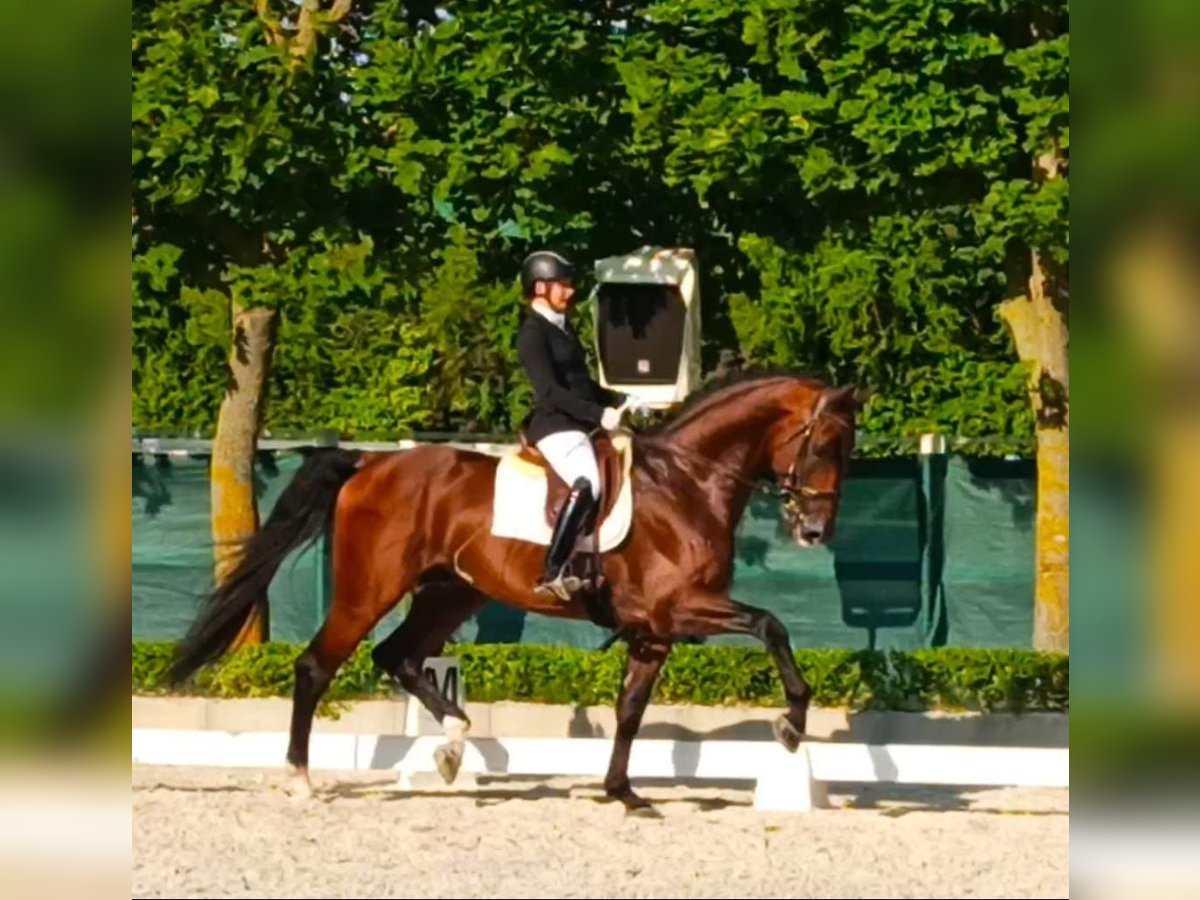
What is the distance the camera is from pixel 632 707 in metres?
9.51

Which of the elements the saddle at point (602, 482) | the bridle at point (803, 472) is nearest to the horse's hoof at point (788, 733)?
the bridle at point (803, 472)

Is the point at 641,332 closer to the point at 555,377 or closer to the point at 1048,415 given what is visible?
the point at 555,377

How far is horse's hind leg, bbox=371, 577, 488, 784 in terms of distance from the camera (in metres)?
10.1

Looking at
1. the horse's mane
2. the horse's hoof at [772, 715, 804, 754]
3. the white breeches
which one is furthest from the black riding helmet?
the horse's hoof at [772, 715, 804, 754]

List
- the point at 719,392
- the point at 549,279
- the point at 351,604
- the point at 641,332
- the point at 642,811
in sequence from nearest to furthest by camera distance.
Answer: the point at 642,811
the point at 549,279
the point at 719,392
the point at 351,604
the point at 641,332

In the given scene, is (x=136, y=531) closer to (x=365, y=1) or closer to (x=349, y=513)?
(x=365, y=1)

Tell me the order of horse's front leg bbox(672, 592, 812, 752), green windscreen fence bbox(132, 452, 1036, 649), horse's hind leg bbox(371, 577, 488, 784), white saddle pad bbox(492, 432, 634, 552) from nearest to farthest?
1. horse's front leg bbox(672, 592, 812, 752)
2. white saddle pad bbox(492, 432, 634, 552)
3. horse's hind leg bbox(371, 577, 488, 784)
4. green windscreen fence bbox(132, 452, 1036, 649)

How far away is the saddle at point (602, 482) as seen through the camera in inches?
373

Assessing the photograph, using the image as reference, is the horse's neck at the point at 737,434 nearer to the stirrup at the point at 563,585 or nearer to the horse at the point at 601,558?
the horse at the point at 601,558

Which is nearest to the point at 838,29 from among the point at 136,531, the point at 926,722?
the point at 926,722

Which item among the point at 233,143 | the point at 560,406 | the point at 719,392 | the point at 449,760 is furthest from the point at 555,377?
the point at 233,143

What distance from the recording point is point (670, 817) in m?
9.25

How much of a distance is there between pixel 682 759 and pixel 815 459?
161 centimetres

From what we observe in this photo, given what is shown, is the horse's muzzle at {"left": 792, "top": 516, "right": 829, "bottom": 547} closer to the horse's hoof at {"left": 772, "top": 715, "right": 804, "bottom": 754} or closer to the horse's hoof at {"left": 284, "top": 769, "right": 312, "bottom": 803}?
the horse's hoof at {"left": 772, "top": 715, "right": 804, "bottom": 754}
